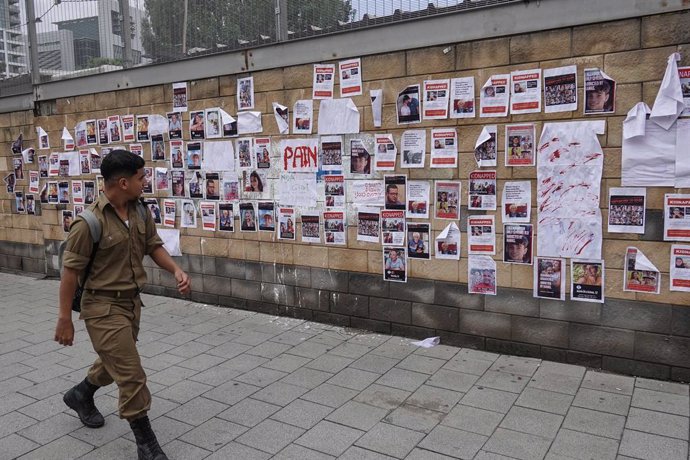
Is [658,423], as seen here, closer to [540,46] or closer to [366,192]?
[540,46]

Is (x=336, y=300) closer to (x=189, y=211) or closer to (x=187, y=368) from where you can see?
(x=187, y=368)

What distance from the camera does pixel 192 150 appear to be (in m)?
6.83

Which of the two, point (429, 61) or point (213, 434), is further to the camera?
point (429, 61)

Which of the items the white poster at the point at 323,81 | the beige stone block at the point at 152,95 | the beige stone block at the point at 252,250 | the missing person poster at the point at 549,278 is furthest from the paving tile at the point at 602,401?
the beige stone block at the point at 152,95

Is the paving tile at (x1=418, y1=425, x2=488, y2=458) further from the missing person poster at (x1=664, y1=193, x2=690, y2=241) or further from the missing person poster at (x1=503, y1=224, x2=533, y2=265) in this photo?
the missing person poster at (x1=664, y1=193, x2=690, y2=241)

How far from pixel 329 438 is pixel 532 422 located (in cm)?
137

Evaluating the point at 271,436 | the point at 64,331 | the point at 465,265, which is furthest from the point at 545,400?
the point at 64,331

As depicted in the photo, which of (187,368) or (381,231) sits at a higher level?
(381,231)

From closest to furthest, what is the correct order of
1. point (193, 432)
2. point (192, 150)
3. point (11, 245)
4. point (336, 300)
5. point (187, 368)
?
point (193, 432) < point (187, 368) < point (336, 300) < point (192, 150) < point (11, 245)

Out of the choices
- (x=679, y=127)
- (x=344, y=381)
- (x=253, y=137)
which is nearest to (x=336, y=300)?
(x=344, y=381)

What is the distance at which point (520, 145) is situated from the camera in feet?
15.4

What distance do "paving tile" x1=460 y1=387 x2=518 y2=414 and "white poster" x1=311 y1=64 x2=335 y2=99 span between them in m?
3.13

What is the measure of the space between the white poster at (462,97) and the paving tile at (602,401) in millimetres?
2416

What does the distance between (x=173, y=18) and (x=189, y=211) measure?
240 centimetres
